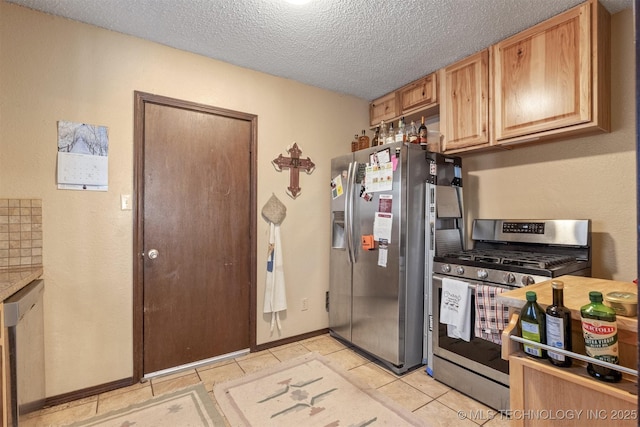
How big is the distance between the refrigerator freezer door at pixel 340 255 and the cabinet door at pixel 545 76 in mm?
1239

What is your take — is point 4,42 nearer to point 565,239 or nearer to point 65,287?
point 65,287

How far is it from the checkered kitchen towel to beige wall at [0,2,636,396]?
2.60ft

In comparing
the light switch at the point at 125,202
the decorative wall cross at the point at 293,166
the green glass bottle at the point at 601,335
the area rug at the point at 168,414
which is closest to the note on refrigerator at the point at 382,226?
the decorative wall cross at the point at 293,166

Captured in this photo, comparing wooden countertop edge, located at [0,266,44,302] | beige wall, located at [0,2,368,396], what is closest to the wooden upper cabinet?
beige wall, located at [0,2,368,396]

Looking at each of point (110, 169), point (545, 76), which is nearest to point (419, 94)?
point (545, 76)

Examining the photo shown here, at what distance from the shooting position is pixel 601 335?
81 centimetres

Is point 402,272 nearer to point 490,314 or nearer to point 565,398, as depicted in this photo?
point 490,314

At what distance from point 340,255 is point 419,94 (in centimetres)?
165

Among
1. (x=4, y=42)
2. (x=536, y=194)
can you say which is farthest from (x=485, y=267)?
(x=4, y=42)

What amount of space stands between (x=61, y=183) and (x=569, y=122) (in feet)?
10.4

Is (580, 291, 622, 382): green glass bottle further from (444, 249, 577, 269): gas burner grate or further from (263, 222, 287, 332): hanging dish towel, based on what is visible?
(263, 222, 287, 332): hanging dish towel

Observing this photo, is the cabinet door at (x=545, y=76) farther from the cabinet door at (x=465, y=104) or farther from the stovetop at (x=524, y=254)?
the stovetop at (x=524, y=254)

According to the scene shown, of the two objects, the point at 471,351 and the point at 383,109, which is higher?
the point at 383,109

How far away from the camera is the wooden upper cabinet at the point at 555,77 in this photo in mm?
1757
